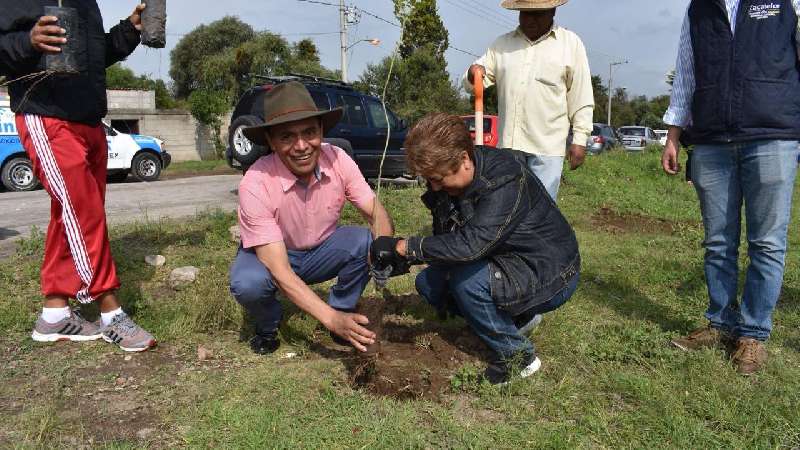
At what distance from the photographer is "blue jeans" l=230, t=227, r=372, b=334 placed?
290 cm

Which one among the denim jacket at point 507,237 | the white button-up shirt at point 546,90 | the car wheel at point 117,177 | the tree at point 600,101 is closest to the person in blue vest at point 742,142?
the white button-up shirt at point 546,90

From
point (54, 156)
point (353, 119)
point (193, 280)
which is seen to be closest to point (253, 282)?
point (54, 156)

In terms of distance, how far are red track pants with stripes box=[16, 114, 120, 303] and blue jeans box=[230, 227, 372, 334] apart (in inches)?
28.0

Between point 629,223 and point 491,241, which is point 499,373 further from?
point 629,223

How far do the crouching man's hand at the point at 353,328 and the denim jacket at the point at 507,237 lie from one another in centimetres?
36

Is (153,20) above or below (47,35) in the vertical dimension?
above

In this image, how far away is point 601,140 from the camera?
21766mm

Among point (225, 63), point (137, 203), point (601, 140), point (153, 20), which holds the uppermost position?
point (225, 63)

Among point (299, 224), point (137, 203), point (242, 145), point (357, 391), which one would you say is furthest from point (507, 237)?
point (137, 203)

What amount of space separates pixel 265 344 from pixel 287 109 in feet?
3.95

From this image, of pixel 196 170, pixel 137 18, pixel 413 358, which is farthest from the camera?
pixel 196 170

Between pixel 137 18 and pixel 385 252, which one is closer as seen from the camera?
pixel 385 252

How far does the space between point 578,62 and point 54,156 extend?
287cm

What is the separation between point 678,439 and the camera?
7.39ft
